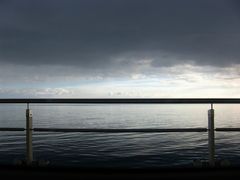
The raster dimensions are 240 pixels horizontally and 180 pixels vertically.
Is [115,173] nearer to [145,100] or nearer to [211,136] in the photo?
[145,100]

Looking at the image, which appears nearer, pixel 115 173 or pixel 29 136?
pixel 115 173

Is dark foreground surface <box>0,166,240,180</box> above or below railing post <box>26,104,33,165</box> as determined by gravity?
below

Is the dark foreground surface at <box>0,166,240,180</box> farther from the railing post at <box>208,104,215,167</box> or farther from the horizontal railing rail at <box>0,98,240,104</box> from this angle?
the horizontal railing rail at <box>0,98,240,104</box>

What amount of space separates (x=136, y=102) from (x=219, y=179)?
4.15 ft

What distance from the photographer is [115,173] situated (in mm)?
4477

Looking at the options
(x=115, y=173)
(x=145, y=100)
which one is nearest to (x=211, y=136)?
(x=145, y=100)

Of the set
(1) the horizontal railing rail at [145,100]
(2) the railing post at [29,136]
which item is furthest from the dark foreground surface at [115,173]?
(1) the horizontal railing rail at [145,100]

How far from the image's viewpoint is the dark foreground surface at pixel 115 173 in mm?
4277

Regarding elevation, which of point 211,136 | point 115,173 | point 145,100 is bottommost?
point 115,173

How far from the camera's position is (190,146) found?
20578 millimetres

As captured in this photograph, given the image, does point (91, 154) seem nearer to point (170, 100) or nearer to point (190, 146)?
point (190, 146)

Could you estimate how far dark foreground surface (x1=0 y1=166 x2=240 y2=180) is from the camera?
4.28m

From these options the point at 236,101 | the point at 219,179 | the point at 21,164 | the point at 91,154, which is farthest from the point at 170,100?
the point at 91,154

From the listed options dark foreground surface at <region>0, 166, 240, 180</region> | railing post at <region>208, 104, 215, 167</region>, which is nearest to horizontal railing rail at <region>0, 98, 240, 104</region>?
railing post at <region>208, 104, 215, 167</region>
